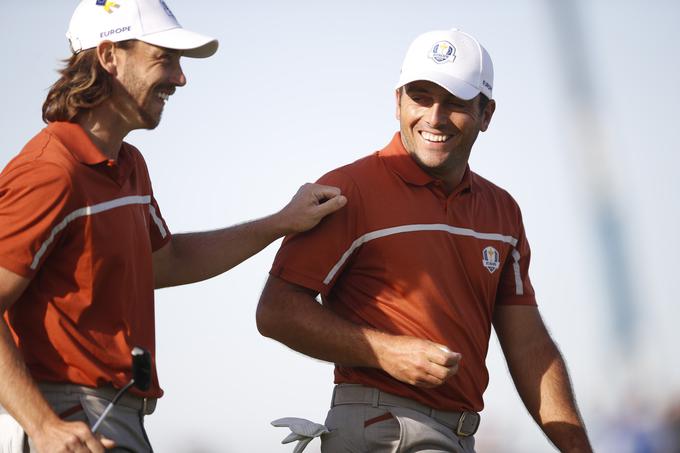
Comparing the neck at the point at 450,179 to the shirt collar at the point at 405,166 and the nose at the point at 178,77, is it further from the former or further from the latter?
the nose at the point at 178,77

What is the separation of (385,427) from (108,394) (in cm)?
133

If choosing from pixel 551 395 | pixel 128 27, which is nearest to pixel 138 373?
pixel 128 27

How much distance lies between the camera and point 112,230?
16.5ft

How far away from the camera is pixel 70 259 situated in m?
4.89

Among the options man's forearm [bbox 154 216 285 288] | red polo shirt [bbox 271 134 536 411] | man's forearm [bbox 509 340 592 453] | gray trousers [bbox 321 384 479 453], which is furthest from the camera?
man's forearm [bbox 509 340 592 453]

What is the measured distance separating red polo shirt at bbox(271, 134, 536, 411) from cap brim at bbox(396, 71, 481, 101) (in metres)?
0.36

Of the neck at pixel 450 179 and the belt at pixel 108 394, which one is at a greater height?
the neck at pixel 450 179

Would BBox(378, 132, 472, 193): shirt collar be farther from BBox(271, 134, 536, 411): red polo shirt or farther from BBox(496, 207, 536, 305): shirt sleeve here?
BBox(496, 207, 536, 305): shirt sleeve

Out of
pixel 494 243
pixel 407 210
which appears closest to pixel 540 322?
pixel 494 243

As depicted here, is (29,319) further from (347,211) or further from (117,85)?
(347,211)

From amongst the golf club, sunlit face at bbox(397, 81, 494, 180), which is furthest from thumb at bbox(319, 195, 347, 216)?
the golf club

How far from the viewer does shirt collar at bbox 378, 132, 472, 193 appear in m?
6.05

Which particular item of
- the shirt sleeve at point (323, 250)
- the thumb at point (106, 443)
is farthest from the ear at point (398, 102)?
the thumb at point (106, 443)

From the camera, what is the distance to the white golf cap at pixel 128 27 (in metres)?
5.29
